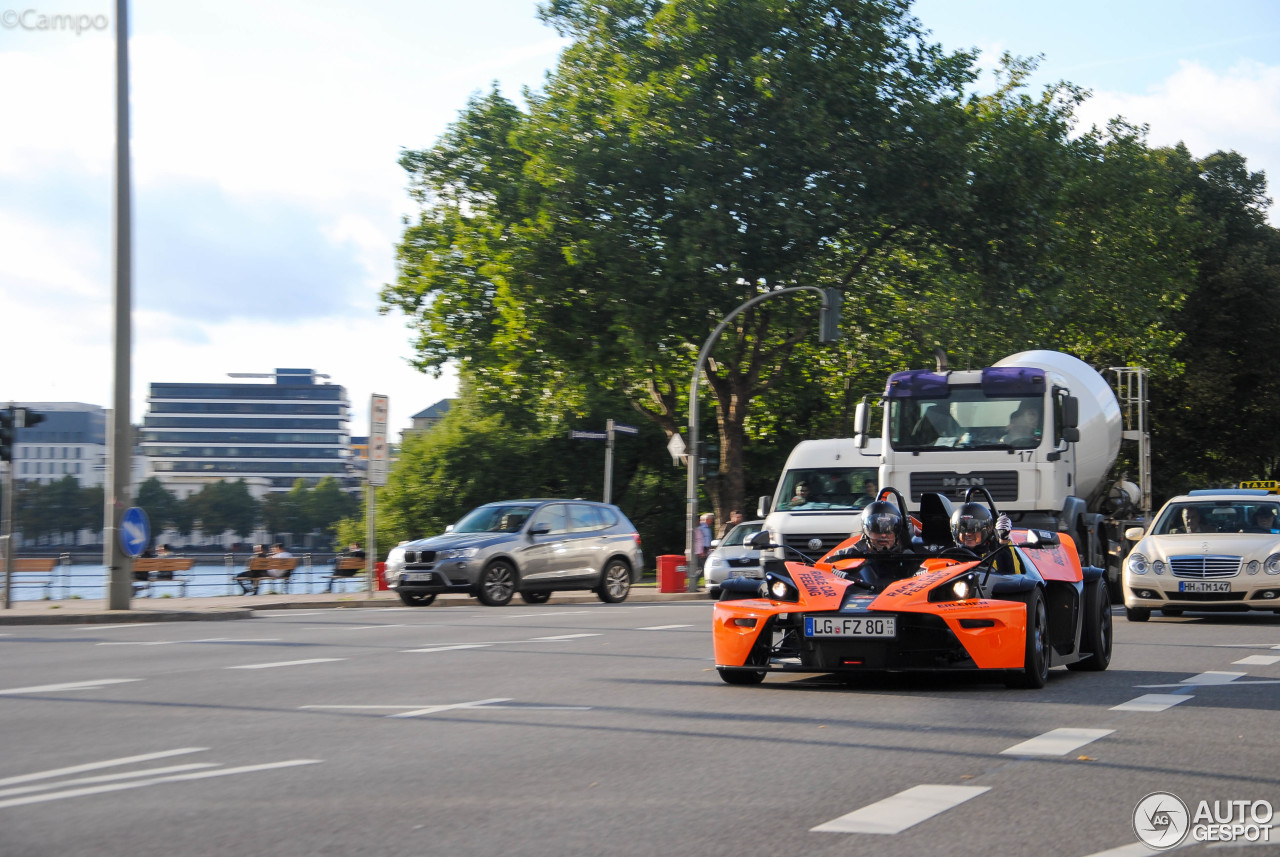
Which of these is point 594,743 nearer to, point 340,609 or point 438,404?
point 340,609

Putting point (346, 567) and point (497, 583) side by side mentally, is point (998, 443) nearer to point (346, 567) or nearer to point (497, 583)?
point (497, 583)

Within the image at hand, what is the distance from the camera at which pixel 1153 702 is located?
9914 mm

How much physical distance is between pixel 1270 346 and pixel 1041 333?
12.6m

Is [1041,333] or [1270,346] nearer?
[1041,333]

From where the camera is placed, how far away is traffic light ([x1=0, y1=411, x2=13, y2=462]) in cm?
2333

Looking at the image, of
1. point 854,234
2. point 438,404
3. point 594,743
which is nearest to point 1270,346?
point 854,234

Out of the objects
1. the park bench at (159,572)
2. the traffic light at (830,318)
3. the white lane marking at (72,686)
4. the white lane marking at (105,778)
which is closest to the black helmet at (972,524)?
the white lane marking at (105,778)

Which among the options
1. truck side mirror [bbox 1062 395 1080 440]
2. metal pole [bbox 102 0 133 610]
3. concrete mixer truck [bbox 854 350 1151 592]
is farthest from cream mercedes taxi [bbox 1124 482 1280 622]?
metal pole [bbox 102 0 133 610]

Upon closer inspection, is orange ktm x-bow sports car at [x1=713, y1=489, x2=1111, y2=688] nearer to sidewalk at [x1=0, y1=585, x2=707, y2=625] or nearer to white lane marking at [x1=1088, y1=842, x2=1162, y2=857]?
white lane marking at [x1=1088, y1=842, x2=1162, y2=857]

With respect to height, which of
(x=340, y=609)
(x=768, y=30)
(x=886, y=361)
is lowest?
(x=340, y=609)

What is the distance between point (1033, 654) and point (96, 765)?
19.5 feet

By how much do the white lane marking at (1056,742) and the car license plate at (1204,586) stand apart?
420 inches

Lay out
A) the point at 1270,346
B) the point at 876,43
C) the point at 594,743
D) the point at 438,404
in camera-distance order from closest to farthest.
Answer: the point at 594,743 < the point at 876,43 < the point at 1270,346 < the point at 438,404

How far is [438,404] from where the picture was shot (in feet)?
559
